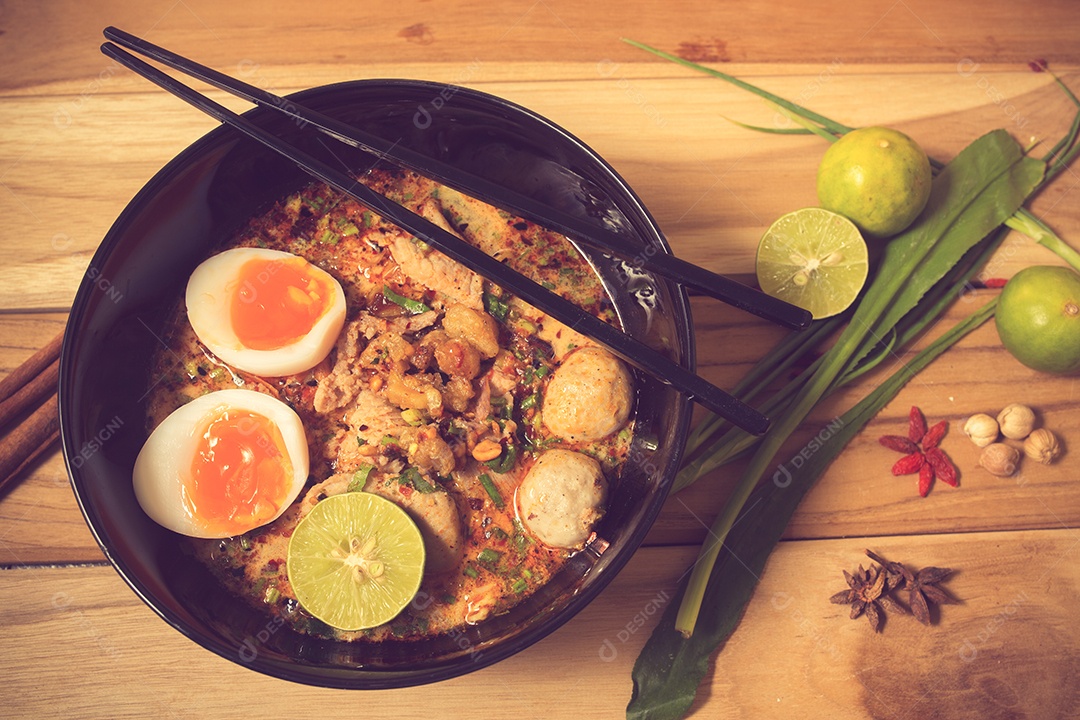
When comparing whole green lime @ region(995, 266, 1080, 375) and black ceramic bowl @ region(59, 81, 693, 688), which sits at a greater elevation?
whole green lime @ region(995, 266, 1080, 375)

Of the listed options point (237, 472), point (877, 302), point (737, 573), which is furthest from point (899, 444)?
point (237, 472)

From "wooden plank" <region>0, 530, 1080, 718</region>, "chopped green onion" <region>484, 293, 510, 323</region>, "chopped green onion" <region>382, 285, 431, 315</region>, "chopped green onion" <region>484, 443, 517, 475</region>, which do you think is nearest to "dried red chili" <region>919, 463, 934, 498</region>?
"wooden plank" <region>0, 530, 1080, 718</region>

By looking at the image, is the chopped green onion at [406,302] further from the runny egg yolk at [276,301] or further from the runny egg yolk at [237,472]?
the runny egg yolk at [237,472]

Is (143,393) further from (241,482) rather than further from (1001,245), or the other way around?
(1001,245)

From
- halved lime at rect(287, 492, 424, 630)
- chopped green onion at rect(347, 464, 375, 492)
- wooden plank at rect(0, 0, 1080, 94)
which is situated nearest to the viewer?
halved lime at rect(287, 492, 424, 630)

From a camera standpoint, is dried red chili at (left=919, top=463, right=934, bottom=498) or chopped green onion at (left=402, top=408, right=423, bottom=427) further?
dried red chili at (left=919, top=463, right=934, bottom=498)

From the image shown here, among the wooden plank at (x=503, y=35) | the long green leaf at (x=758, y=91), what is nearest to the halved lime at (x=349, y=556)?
the wooden plank at (x=503, y=35)

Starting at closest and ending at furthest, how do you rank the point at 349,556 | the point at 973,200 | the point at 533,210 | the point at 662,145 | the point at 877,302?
the point at 533,210 → the point at 349,556 → the point at 877,302 → the point at 973,200 → the point at 662,145

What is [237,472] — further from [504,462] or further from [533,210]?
[533,210]

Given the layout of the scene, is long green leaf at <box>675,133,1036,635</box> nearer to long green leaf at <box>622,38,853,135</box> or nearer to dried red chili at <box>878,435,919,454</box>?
dried red chili at <box>878,435,919,454</box>
